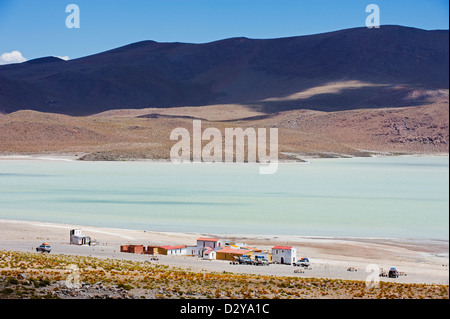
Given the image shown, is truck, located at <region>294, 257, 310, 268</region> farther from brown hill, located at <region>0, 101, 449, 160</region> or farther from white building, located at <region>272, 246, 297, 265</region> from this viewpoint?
brown hill, located at <region>0, 101, 449, 160</region>

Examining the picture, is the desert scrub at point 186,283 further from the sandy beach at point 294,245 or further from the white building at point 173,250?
the white building at point 173,250

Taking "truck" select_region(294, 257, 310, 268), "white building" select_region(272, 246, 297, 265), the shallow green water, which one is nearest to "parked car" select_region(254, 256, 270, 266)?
"white building" select_region(272, 246, 297, 265)

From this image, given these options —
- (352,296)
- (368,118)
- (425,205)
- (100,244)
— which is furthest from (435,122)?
(352,296)

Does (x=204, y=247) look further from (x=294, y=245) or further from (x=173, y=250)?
(x=294, y=245)

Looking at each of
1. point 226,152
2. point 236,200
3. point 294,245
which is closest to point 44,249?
point 294,245

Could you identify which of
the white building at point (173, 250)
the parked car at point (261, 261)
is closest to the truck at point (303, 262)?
the parked car at point (261, 261)
